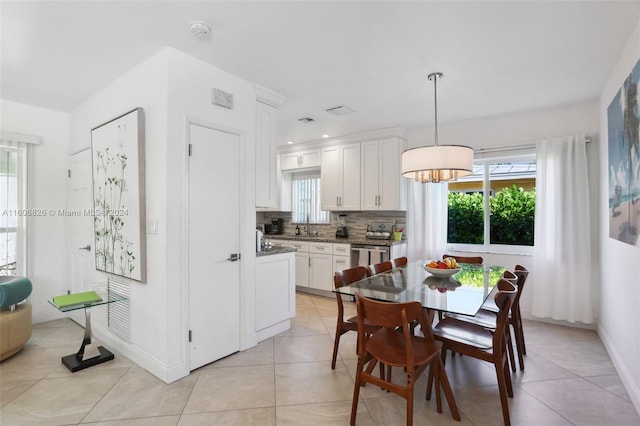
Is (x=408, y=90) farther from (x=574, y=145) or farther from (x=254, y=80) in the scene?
(x=574, y=145)

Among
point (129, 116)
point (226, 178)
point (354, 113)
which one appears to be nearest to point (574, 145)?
point (354, 113)

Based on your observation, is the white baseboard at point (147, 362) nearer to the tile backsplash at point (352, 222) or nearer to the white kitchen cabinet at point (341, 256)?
the white kitchen cabinet at point (341, 256)

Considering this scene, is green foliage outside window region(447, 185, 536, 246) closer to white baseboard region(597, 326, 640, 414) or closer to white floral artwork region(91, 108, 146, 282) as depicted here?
white baseboard region(597, 326, 640, 414)

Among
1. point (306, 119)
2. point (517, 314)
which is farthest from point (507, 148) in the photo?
point (306, 119)

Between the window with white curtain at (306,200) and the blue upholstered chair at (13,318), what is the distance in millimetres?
3874

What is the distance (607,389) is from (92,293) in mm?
4252

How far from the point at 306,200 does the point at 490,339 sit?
163 inches

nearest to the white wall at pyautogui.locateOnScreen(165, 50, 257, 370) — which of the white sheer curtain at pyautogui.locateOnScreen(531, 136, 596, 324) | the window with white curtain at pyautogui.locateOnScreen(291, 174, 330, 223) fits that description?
the window with white curtain at pyautogui.locateOnScreen(291, 174, 330, 223)

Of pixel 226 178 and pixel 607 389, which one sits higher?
pixel 226 178

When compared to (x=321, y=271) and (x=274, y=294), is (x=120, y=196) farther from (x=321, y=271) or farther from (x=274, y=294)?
(x=321, y=271)

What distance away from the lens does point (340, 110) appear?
12.3 ft

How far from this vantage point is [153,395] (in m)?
2.23

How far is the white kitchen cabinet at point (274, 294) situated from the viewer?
315cm

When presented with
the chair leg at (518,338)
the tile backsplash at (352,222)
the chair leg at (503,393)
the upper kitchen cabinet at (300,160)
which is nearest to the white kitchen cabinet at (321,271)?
the tile backsplash at (352,222)
